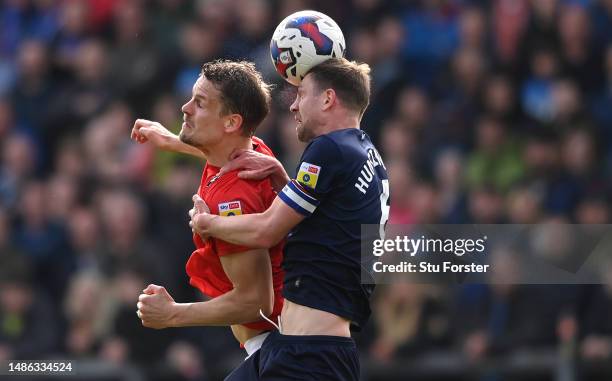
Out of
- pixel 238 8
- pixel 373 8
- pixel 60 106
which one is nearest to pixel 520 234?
pixel 373 8

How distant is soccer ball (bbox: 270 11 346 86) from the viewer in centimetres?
588

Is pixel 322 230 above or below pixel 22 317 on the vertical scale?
below

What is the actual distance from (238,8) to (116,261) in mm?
2947

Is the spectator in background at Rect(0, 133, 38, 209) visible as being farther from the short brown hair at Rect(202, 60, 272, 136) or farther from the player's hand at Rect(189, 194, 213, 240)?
the player's hand at Rect(189, 194, 213, 240)

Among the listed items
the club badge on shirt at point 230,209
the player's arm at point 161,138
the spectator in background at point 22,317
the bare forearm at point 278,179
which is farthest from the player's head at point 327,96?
the spectator in background at point 22,317

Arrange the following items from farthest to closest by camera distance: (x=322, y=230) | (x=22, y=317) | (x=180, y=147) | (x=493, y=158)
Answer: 1. (x=22, y=317)
2. (x=493, y=158)
3. (x=180, y=147)
4. (x=322, y=230)

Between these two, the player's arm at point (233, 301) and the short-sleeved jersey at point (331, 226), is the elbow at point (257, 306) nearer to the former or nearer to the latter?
the player's arm at point (233, 301)

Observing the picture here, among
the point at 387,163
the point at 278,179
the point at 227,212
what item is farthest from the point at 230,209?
A: the point at 387,163

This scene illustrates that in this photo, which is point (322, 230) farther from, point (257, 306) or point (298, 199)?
point (257, 306)

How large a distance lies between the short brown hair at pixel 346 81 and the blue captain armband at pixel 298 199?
53 centimetres

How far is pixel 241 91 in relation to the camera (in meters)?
5.93

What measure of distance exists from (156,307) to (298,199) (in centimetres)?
90

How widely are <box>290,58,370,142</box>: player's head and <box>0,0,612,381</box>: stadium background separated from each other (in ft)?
12.6

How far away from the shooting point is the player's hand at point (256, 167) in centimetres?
579
